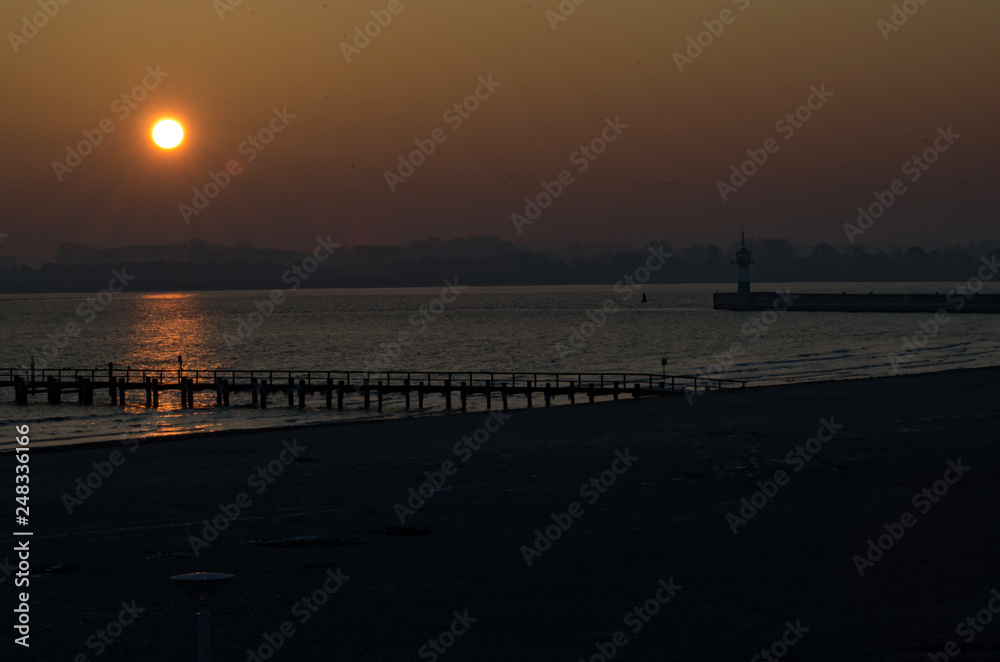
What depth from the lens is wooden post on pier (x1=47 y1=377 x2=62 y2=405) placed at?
60250 mm

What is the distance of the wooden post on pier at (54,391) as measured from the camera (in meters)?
60.2

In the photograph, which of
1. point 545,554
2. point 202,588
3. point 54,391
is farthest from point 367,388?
point 202,588

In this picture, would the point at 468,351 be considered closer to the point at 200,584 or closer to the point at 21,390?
the point at 21,390

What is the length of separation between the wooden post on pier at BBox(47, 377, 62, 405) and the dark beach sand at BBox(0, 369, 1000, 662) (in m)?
34.3

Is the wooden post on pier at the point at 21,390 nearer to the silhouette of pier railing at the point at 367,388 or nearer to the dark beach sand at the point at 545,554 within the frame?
the silhouette of pier railing at the point at 367,388

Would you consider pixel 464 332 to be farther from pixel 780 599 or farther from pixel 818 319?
pixel 780 599

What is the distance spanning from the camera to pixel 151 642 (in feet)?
37.3

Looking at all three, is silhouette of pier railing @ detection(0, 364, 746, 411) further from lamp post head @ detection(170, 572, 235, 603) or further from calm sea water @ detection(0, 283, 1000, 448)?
lamp post head @ detection(170, 572, 235, 603)

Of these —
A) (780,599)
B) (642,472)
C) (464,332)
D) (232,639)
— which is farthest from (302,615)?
(464,332)

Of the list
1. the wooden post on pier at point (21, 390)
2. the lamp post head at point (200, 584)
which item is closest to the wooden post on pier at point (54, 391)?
the wooden post on pier at point (21, 390)

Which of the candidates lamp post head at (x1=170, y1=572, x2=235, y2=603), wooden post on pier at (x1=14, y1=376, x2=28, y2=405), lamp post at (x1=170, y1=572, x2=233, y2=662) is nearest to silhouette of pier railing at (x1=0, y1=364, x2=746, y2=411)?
wooden post on pier at (x1=14, y1=376, x2=28, y2=405)

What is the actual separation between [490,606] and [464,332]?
14277cm

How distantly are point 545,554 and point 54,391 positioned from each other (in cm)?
5356

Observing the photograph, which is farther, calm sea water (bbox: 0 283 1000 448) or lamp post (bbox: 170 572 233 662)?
calm sea water (bbox: 0 283 1000 448)
